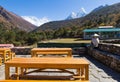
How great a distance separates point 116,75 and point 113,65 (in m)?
1.11

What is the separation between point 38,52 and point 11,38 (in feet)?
155

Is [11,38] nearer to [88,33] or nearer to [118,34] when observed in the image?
[88,33]

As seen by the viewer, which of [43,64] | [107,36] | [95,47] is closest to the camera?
[43,64]

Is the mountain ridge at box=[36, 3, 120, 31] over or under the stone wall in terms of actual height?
over

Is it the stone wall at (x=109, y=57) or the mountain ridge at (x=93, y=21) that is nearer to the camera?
the stone wall at (x=109, y=57)

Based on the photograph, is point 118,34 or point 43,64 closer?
point 43,64

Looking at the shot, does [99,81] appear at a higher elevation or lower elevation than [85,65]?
lower

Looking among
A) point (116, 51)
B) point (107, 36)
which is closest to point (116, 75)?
point (116, 51)

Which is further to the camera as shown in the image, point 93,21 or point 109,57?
point 93,21

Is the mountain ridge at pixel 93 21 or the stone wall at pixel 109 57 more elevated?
the mountain ridge at pixel 93 21

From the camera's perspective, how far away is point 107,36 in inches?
1887

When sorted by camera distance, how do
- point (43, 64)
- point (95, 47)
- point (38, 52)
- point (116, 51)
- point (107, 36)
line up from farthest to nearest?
point (107, 36) → point (95, 47) → point (116, 51) → point (38, 52) → point (43, 64)

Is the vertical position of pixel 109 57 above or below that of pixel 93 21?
below

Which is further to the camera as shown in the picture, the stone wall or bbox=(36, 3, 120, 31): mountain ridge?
bbox=(36, 3, 120, 31): mountain ridge
